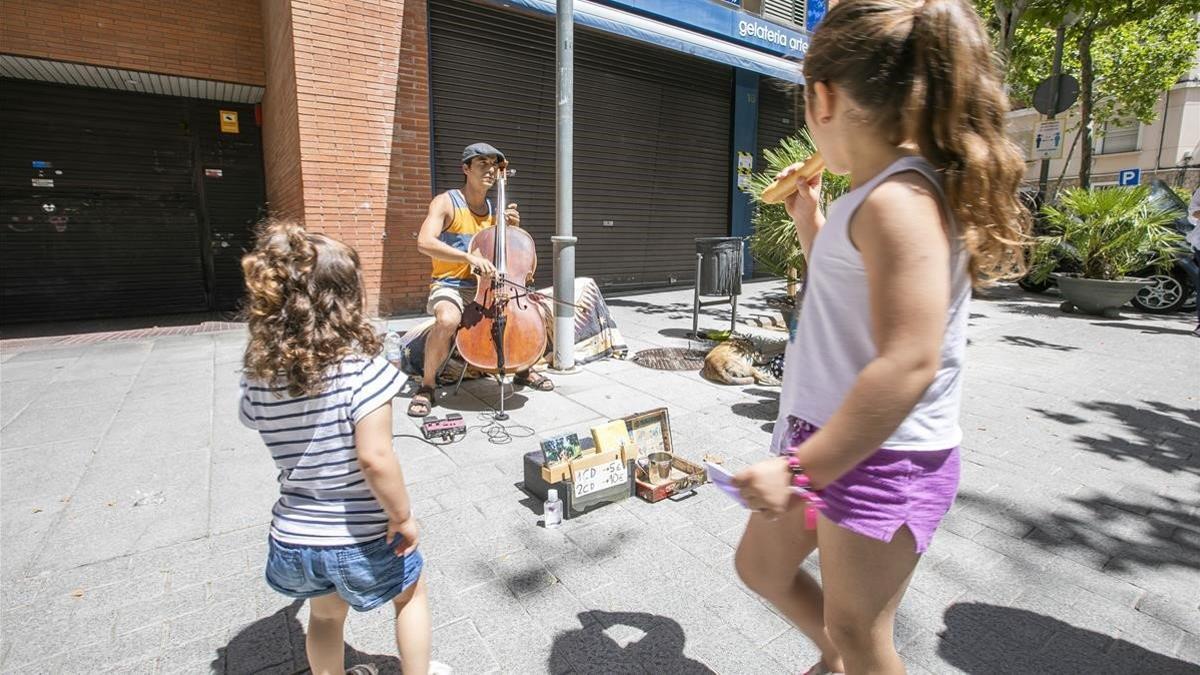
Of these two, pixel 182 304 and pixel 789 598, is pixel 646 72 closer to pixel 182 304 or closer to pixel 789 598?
pixel 182 304

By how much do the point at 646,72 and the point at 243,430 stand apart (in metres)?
9.00

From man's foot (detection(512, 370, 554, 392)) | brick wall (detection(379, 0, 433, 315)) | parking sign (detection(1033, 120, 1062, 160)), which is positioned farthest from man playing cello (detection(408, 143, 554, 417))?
parking sign (detection(1033, 120, 1062, 160))

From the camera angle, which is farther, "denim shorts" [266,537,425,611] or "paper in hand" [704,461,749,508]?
"denim shorts" [266,537,425,611]

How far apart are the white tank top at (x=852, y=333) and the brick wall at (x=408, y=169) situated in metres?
7.47

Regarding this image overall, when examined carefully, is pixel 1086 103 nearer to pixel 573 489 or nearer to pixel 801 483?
pixel 573 489

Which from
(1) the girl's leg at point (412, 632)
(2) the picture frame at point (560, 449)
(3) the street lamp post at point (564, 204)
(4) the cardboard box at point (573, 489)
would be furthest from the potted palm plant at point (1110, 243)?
(1) the girl's leg at point (412, 632)

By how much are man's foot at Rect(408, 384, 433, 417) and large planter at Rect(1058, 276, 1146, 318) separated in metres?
9.33

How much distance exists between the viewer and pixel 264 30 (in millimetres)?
9039

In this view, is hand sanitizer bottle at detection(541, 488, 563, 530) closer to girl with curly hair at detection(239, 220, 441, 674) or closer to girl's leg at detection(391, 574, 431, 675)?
girl's leg at detection(391, 574, 431, 675)

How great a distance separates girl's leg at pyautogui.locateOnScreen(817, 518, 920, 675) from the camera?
120 centimetres

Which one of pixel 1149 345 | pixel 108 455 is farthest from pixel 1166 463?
pixel 108 455

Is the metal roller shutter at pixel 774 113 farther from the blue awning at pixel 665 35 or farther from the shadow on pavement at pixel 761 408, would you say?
the shadow on pavement at pixel 761 408

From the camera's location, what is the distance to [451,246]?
15.0ft

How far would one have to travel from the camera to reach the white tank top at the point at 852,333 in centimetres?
111
